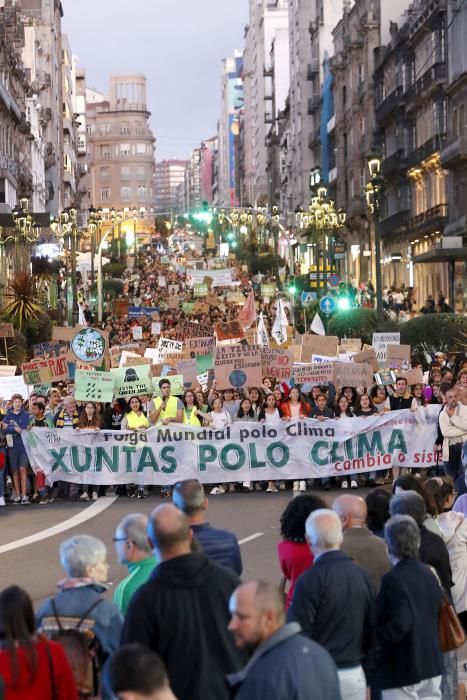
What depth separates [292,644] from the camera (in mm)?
5645

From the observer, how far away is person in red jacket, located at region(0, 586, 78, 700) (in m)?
5.92

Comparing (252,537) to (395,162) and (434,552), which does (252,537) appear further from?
(395,162)

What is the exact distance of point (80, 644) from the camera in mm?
6867

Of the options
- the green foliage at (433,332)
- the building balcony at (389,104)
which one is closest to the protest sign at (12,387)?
the green foliage at (433,332)

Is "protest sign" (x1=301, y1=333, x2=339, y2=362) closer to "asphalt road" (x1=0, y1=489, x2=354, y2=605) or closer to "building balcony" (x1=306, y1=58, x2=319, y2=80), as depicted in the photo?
"asphalt road" (x1=0, y1=489, x2=354, y2=605)

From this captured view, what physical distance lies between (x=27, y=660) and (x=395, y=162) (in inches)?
2885

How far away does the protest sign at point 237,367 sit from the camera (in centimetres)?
2283

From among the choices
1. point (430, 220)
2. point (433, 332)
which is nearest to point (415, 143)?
point (430, 220)

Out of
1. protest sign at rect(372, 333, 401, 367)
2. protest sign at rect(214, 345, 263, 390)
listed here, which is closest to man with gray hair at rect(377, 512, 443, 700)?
protest sign at rect(214, 345, 263, 390)

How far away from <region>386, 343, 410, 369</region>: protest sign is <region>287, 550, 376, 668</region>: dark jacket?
17.5 meters

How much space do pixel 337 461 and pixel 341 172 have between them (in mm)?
79042

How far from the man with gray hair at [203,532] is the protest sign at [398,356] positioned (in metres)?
16.8

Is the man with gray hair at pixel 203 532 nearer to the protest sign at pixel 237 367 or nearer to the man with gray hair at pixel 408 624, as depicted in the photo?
the man with gray hair at pixel 408 624

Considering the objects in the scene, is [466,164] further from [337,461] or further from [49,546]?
[49,546]
